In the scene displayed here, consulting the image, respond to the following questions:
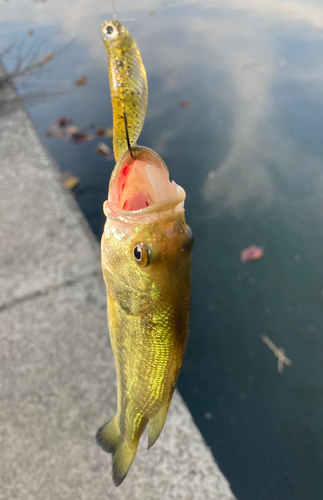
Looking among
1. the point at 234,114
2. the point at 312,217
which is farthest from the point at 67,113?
the point at 312,217

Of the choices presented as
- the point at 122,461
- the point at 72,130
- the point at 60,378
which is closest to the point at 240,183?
the point at 72,130

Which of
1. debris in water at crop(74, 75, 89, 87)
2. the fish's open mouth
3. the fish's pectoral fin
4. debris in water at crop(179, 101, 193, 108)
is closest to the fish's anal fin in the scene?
the fish's pectoral fin

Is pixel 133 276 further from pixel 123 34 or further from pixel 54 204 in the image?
pixel 54 204

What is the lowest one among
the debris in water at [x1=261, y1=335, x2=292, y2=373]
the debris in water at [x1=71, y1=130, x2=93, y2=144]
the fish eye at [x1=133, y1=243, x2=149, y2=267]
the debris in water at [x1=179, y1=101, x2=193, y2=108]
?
the debris in water at [x1=261, y1=335, x2=292, y2=373]

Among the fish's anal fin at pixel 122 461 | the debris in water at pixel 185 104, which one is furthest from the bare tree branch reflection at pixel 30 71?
the fish's anal fin at pixel 122 461

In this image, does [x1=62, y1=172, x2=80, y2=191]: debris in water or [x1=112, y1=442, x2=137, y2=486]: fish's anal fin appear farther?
[x1=62, y1=172, x2=80, y2=191]: debris in water

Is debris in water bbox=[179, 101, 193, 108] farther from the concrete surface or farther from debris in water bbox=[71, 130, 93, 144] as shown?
the concrete surface

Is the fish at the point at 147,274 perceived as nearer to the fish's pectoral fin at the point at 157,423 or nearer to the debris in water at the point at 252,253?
the fish's pectoral fin at the point at 157,423
